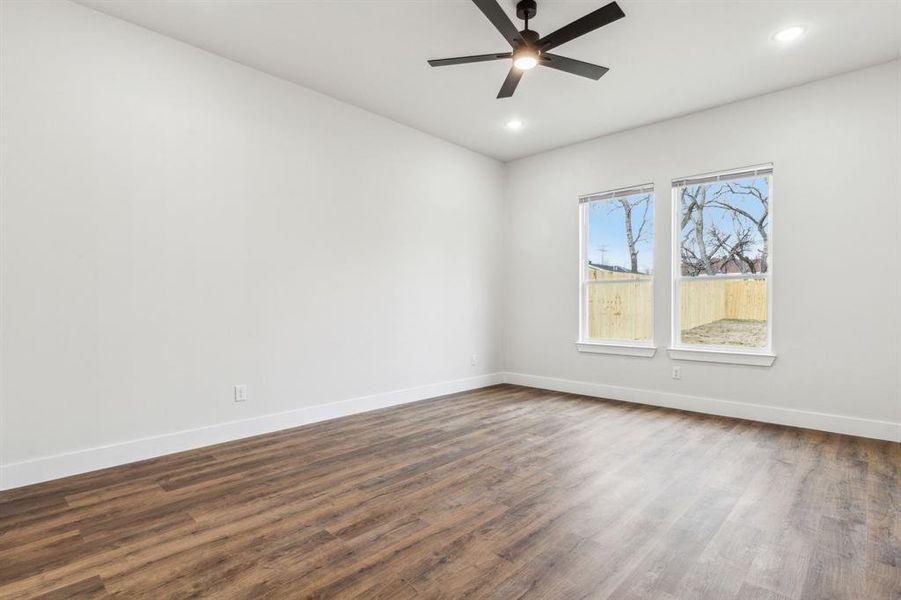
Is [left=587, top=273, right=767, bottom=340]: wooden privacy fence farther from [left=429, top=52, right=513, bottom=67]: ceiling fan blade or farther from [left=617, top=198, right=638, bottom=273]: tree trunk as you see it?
[left=429, top=52, right=513, bottom=67]: ceiling fan blade

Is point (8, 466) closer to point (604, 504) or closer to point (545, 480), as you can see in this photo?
point (545, 480)

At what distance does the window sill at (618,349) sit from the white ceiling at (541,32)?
2.45 meters

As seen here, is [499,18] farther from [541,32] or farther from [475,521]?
[475,521]

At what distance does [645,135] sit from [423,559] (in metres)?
4.73

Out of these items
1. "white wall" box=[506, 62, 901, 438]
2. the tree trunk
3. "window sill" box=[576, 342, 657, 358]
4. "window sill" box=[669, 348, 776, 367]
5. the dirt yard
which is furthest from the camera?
the tree trunk

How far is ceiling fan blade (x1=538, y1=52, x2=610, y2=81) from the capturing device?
2912 mm

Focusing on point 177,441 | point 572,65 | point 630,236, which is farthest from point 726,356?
point 177,441

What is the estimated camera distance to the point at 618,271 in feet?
17.0

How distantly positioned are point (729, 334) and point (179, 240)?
16.3ft

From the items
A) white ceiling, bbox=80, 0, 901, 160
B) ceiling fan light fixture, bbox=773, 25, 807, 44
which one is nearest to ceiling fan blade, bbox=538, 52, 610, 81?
white ceiling, bbox=80, 0, 901, 160

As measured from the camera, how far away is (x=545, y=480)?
2.73 meters

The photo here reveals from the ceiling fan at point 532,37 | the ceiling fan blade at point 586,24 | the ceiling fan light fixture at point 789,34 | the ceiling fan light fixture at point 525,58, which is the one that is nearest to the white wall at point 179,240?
the ceiling fan at point 532,37

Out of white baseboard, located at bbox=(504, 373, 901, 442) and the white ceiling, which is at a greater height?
the white ceiling

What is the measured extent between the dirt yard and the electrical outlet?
427cm
